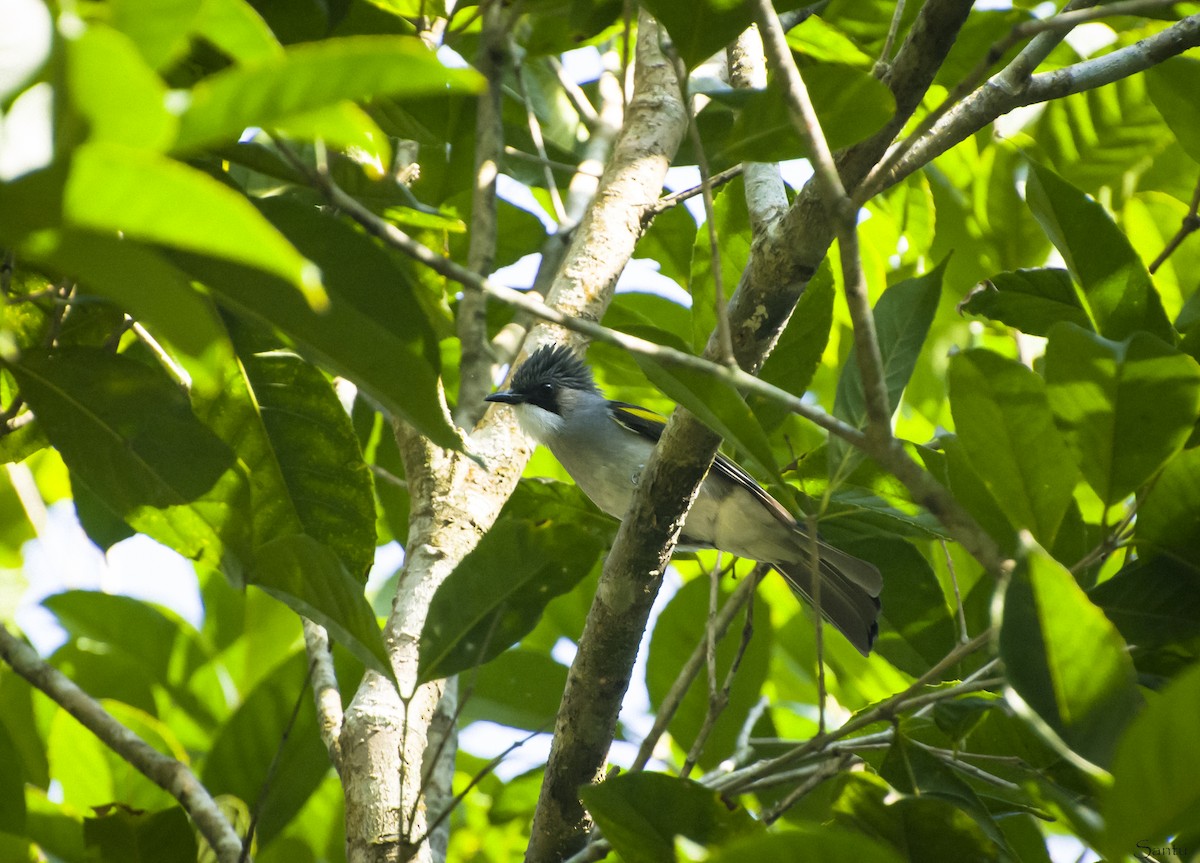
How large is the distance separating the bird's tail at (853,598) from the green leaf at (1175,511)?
106cm

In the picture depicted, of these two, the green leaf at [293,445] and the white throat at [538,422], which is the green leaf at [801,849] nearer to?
the green leaf at [293,445]

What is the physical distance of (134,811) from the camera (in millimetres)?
1837

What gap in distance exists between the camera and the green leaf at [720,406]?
148 cm

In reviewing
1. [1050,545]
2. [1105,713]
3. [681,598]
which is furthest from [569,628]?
[1105,713]

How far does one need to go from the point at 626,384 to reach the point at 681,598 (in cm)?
72

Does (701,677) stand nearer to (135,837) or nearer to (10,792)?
(135,837)

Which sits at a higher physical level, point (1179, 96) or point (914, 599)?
point (1179, 96)

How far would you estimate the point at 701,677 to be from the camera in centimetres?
308

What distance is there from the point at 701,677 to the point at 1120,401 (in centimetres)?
172

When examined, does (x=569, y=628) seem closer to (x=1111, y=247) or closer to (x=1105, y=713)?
(x=1111, y=247)

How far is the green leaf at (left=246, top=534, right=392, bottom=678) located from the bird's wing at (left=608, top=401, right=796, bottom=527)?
7.43 feet

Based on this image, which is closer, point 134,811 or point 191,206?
point 191,206

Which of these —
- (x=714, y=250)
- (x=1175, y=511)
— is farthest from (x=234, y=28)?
(x=1175, y=511)

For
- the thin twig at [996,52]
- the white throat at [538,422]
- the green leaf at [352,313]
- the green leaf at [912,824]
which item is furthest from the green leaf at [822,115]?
the white throat at [538,422]
